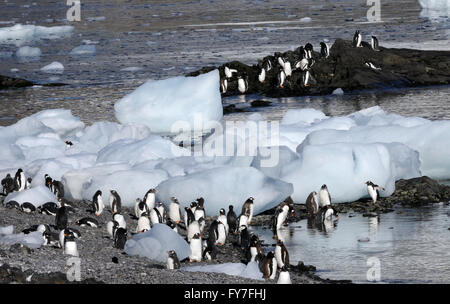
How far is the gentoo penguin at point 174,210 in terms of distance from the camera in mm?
15211

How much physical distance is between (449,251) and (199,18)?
41.3m

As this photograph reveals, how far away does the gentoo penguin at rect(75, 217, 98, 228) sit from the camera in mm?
14469

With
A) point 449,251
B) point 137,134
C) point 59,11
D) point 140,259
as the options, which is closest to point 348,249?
point 449,251

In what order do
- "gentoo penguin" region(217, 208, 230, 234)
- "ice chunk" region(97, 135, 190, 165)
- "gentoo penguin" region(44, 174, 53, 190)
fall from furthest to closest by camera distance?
"ice chunk" region(97, 135, 190, 165)
"gentoo penguin" region(44, 174, 53, 190)
"gentoo penguin" region(217, 208, 230, 234)

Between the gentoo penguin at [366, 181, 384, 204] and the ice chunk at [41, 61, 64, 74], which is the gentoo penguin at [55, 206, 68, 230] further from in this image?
the ice chunk at [41, 61, 64, 74]

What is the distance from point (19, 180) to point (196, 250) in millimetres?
4958

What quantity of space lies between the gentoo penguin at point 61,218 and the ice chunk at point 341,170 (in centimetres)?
411

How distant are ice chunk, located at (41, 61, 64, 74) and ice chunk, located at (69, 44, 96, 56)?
454 cm

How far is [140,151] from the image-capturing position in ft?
58.1

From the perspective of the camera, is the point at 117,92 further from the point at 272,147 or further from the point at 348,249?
the point at 348,249

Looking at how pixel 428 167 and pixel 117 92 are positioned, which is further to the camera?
pixel 117 92

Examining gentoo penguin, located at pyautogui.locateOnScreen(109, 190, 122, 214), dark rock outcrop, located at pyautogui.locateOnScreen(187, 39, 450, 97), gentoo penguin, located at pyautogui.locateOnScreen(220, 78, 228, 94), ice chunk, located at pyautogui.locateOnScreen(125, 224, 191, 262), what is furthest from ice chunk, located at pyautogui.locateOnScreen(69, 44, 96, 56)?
ice chunk, located at pyautogui.locateOnScreen(125, 224, 191, 262)

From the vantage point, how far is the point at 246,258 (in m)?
→ 13.0

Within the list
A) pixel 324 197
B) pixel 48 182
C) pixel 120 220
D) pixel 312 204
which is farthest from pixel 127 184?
pixel 324 197
